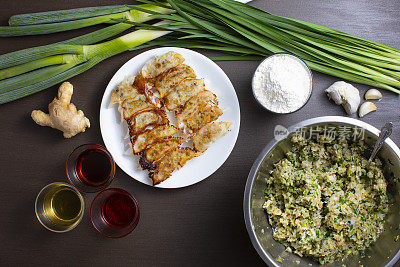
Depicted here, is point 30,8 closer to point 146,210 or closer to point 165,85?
point 165,85

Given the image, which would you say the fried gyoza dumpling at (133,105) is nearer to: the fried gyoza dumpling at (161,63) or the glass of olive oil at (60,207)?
the fried gyoza dumpling at (161,63)

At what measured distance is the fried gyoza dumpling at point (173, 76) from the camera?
2031 millimetres

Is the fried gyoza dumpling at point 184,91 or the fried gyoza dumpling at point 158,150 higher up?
the fried gyoza dumpling at point 184,91

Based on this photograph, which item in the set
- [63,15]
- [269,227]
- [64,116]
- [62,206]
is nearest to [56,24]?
[63,15]

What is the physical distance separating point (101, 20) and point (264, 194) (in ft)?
4.87

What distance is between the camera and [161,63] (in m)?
2.03

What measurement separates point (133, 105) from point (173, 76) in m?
0.31

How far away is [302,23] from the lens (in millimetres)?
2000

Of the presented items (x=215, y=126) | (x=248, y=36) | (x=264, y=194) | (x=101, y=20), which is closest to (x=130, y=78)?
(x=101, y=20)

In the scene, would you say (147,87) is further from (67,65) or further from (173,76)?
(67,65)

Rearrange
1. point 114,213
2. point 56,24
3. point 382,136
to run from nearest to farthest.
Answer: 1. point 382,136
2. point 114,213
3. point 56,24

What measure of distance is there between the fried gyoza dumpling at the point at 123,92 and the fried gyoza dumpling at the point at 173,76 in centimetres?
17

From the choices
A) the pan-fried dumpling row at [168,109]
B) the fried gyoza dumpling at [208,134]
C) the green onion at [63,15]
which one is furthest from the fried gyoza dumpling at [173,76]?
the green onion at [63,15]

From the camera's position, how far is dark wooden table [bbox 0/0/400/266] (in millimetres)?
2066
